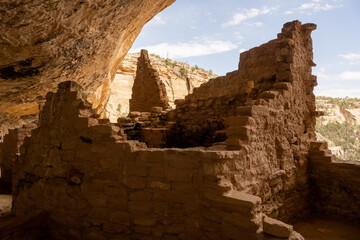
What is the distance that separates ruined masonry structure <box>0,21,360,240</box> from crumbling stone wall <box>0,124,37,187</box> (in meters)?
2.71

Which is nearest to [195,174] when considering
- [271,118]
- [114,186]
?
[114,186]

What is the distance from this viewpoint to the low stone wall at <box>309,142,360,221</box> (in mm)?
Result: 5031

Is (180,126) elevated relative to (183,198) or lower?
elevated

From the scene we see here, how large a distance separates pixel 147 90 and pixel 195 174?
255 inches

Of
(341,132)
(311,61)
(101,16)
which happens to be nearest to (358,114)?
(341,132)

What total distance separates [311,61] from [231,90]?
7.39ft

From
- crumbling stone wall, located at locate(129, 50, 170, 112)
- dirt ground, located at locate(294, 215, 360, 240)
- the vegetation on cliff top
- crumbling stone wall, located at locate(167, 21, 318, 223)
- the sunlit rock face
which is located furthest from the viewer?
the vegetation on cliff top

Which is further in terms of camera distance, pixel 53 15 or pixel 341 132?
pixel 341 132

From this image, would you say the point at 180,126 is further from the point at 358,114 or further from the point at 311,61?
the point at 358,114

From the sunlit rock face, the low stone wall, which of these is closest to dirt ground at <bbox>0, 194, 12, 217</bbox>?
the sunlit rock face

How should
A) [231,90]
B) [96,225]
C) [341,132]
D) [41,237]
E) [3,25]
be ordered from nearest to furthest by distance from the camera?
[96,225] → [41,237] → [3,25] → [231,90] → [341,132]

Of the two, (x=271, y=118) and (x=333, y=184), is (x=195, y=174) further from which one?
(x=333, y=184)

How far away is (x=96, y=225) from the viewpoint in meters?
3.22

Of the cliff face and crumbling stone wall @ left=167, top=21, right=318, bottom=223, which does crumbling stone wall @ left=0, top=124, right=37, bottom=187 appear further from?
the cliff face
